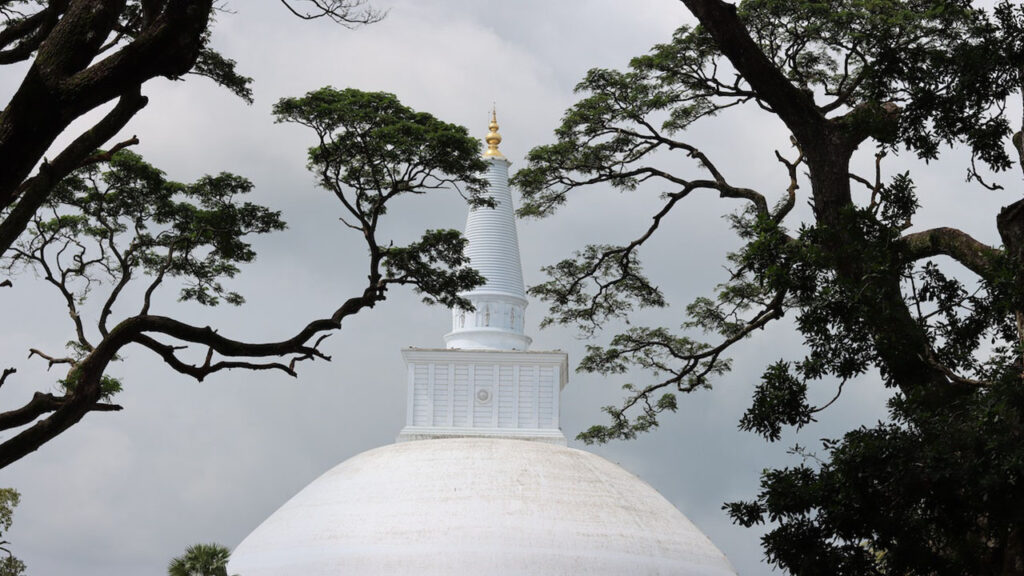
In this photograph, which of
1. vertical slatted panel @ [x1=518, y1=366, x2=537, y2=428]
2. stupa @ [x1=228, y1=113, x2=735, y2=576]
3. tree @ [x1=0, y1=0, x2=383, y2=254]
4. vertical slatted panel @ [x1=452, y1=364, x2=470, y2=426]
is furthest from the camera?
vertical slatted panel @ [x1=452, y1=364, x2=470, y2=426]

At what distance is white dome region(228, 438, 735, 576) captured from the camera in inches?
1507

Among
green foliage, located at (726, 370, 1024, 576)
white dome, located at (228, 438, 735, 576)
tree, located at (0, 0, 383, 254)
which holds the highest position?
white dome, located at (228, 438, 735, 576)

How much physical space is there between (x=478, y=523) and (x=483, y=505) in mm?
916

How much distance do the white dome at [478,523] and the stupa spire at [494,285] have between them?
23.2ft

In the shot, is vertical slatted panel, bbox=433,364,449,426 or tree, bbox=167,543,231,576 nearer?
tree, bbox=167,543,231,576

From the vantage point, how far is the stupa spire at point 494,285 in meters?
50.5

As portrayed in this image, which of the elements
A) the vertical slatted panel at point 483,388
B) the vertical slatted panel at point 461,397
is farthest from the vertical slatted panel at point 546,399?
the vertical slatted panel at point 461,397

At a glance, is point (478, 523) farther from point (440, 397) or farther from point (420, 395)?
point (420, 395)

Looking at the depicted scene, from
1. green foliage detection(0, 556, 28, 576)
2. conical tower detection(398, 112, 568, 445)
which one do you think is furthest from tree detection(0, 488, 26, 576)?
conical tower detection(398, 112, 568, 445)

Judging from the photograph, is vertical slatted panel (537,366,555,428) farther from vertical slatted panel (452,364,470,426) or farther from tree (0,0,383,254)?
tree (0,0,383,254)

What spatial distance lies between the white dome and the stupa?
0.05 metres

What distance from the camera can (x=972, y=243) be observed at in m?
14.1

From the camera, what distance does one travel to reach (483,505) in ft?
132

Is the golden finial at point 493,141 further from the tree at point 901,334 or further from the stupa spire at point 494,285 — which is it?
the tree at point 901,334
